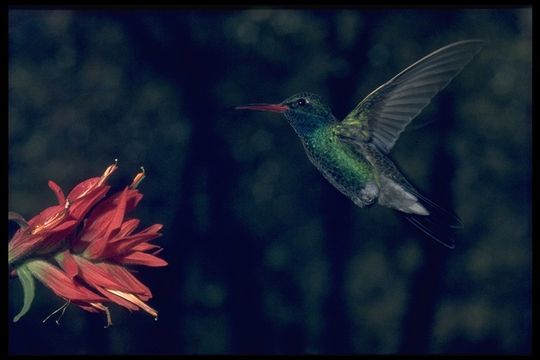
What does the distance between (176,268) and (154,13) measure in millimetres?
1869

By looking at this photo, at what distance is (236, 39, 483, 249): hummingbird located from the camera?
1.54 m

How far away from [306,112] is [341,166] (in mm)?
140

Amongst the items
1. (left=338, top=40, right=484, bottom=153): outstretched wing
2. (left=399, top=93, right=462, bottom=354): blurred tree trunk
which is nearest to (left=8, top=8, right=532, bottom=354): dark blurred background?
(left=399, top=93, right=462, bottom=354): blurred tree trunk

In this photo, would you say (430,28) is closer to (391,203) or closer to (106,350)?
(106,350)

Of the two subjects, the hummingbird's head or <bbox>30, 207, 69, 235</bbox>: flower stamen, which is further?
the hummingbird's head

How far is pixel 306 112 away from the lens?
162 centimetres

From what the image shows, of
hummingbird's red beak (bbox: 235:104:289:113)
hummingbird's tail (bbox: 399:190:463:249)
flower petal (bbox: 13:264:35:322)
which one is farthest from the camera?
hummingbird's tail (bbox: 399:190:463:249)

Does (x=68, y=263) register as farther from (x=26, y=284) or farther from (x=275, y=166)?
(x=275, y=166)

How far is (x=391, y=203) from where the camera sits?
1.60 meters

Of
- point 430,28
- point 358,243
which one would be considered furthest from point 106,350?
point 430,28

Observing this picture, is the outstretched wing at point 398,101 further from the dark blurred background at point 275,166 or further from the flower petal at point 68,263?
the dark blurred background at point 275,166

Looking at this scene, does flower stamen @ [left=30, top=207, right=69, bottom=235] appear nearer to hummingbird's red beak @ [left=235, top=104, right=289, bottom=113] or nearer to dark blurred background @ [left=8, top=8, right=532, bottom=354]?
hummingbird's red beak @ [left=235, top=104, right=289, bottom=113]


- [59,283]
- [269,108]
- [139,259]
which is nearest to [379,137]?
[269,108]
